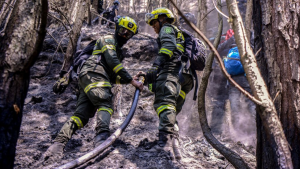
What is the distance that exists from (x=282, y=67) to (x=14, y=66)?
1.92 m

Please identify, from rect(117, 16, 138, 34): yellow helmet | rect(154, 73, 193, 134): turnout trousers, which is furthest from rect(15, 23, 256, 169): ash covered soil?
rect(117, 16, 138, 34): yellow helmet

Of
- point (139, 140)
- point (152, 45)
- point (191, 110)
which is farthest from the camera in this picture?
point (152, 45)

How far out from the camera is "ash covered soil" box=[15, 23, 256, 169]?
3180 mm

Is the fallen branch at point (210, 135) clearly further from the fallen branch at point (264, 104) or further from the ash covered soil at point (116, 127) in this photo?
the ash covered soil at point (116, 127)

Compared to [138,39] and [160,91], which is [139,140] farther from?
[138,39]

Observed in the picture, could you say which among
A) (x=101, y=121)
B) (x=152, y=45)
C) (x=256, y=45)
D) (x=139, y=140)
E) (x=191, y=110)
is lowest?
(x=139, y=140)

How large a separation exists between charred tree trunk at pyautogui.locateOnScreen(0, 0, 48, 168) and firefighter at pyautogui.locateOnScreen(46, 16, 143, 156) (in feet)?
5.34

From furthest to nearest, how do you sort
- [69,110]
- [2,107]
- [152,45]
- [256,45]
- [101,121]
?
[152,45]
[69,110]
[101,121]
[256,45]
[2,107]

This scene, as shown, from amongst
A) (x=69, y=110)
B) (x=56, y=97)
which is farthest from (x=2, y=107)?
(x=56, y=97)

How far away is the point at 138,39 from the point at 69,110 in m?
3.57

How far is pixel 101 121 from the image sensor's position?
3471mm

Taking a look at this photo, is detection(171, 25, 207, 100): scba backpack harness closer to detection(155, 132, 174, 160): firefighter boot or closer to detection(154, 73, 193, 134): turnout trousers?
detection(154, 73, 193, 134): turnout trousers

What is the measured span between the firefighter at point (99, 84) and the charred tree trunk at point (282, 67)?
212 centimetres

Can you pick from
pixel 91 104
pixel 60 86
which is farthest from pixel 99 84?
pixel 60 86
